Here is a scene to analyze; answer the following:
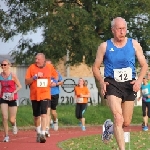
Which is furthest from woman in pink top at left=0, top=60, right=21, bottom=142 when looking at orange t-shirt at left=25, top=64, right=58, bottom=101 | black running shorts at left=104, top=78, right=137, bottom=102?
black running shorts at left=104, top=78, right=137, bottom=102

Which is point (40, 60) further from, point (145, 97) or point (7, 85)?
point (145, 97)

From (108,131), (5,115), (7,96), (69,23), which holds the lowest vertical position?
(108,131)

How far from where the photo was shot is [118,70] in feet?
37.0

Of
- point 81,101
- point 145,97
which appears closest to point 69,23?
point 81,101

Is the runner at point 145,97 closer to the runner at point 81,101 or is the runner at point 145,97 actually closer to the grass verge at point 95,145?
the runner at point 81,101

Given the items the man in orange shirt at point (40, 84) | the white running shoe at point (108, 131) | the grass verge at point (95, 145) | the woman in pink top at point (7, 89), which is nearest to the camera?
the white running shoe at point (108, 131)

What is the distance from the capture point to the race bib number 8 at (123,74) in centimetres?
1130

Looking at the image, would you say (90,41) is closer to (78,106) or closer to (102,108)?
(102,108)

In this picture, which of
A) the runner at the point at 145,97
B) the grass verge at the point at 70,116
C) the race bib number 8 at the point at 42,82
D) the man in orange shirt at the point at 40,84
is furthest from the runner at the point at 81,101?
the race bib number 8 at the point at 42,82

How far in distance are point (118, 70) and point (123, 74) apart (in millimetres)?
106

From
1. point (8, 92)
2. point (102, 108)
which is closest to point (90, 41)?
point (102, 108)

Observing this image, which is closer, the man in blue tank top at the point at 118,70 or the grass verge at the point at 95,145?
the man in blue tank top at the point at 118,70

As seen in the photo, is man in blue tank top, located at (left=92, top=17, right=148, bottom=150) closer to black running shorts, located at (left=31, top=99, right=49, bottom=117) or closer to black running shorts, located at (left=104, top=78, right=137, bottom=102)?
black running shorts, located at (left=104, top=78, right=137, bottom=102)

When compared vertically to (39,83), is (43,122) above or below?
below
